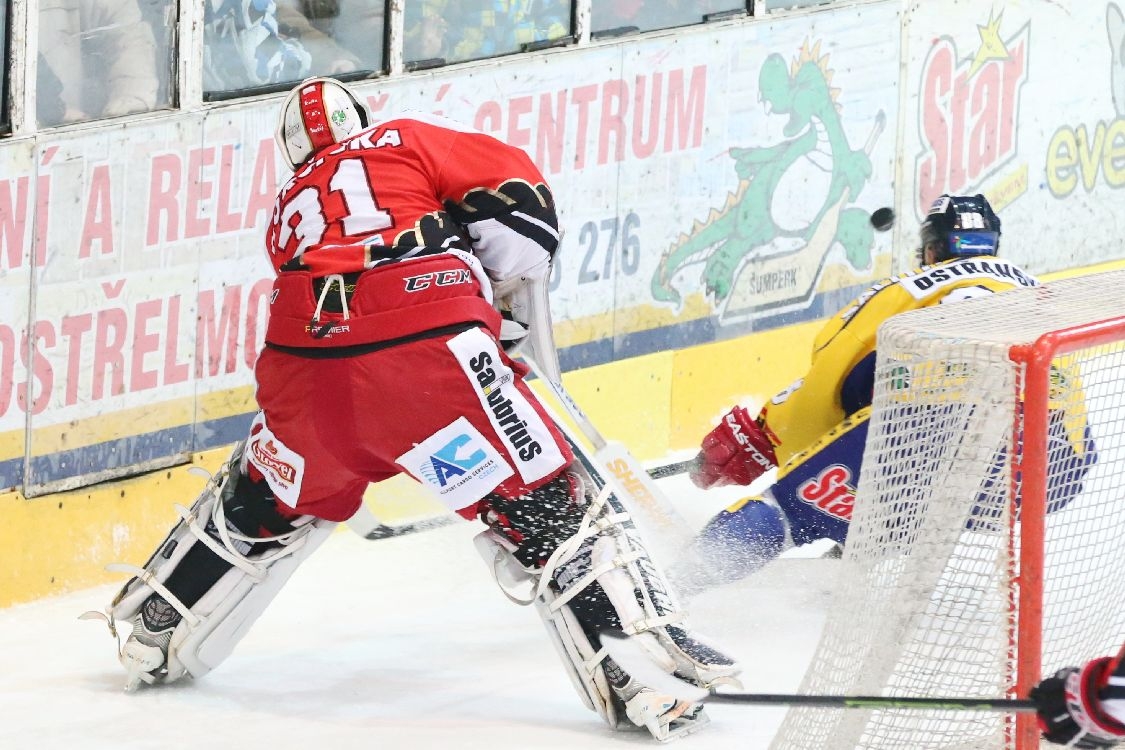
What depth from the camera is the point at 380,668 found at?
3.82 metres

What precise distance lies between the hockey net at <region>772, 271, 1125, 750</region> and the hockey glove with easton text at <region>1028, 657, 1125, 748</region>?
0.99 feet

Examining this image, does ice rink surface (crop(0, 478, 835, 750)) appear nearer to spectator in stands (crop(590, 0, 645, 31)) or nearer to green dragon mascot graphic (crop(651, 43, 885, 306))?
green dragon mascot graphic (crop(651, 43, 885, 306))

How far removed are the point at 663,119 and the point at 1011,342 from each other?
283cm

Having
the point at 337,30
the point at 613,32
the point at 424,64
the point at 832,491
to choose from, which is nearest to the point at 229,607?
the point at 832,491

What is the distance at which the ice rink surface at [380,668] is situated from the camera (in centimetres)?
338

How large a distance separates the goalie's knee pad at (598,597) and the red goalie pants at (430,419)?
0.06 metres

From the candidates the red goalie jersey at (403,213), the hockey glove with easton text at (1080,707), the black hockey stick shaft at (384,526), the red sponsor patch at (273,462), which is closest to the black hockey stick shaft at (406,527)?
the black hockey stick shaft at (384,526)

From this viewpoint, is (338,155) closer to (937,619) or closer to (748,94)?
(937,619)

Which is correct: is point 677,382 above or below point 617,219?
below

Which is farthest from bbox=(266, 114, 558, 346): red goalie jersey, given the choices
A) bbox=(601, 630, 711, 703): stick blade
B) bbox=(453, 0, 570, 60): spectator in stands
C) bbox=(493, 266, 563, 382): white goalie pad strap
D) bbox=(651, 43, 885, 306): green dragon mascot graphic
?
bbox=(651, 43, 885, 306): green dragon mascot graphic

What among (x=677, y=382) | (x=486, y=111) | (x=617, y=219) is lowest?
(x=677, y=382)

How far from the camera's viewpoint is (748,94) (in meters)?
5.75

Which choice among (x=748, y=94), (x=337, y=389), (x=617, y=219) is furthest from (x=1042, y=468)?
(x=748, y=94)

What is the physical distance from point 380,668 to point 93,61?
1.47 m
